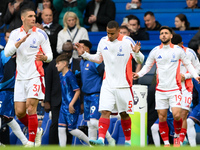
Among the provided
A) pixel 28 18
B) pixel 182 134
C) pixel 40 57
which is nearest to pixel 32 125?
pixel 40 57

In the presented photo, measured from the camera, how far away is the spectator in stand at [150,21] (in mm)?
15430

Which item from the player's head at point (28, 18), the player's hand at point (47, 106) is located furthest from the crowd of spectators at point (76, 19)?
the player's head at point (28, 18)

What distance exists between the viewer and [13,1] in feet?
54.0

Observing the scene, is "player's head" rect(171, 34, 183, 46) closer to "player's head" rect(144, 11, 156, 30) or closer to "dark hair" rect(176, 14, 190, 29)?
"dark hair" rect(176, 14, 190, 29)

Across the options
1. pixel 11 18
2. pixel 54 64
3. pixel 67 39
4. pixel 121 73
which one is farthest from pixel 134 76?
pixel 11 18

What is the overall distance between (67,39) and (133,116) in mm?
3052

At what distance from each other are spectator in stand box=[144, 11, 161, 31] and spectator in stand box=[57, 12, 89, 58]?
1824 mm

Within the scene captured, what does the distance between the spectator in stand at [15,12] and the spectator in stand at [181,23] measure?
389cm

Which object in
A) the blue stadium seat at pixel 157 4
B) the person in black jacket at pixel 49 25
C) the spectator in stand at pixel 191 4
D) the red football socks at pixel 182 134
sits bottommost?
the red football socks at pixel 182 134

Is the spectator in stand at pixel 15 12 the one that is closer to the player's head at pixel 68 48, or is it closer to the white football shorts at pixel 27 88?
the player's head at pixel 68 48

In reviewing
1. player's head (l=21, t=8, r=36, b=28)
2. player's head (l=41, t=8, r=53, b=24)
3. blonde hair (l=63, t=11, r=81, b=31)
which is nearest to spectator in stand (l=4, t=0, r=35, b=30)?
player's head (l=41, t=8, r=53, b=24)

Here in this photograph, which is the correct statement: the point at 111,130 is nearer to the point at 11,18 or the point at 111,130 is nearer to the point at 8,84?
the point at 8,84

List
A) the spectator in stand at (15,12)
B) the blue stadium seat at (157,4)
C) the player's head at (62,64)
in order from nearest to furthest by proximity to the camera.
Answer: the player's head at (62,64) → the spectator in stand at (15,12) → the blue stadium seat at (157,4)

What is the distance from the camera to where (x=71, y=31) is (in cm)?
1486
